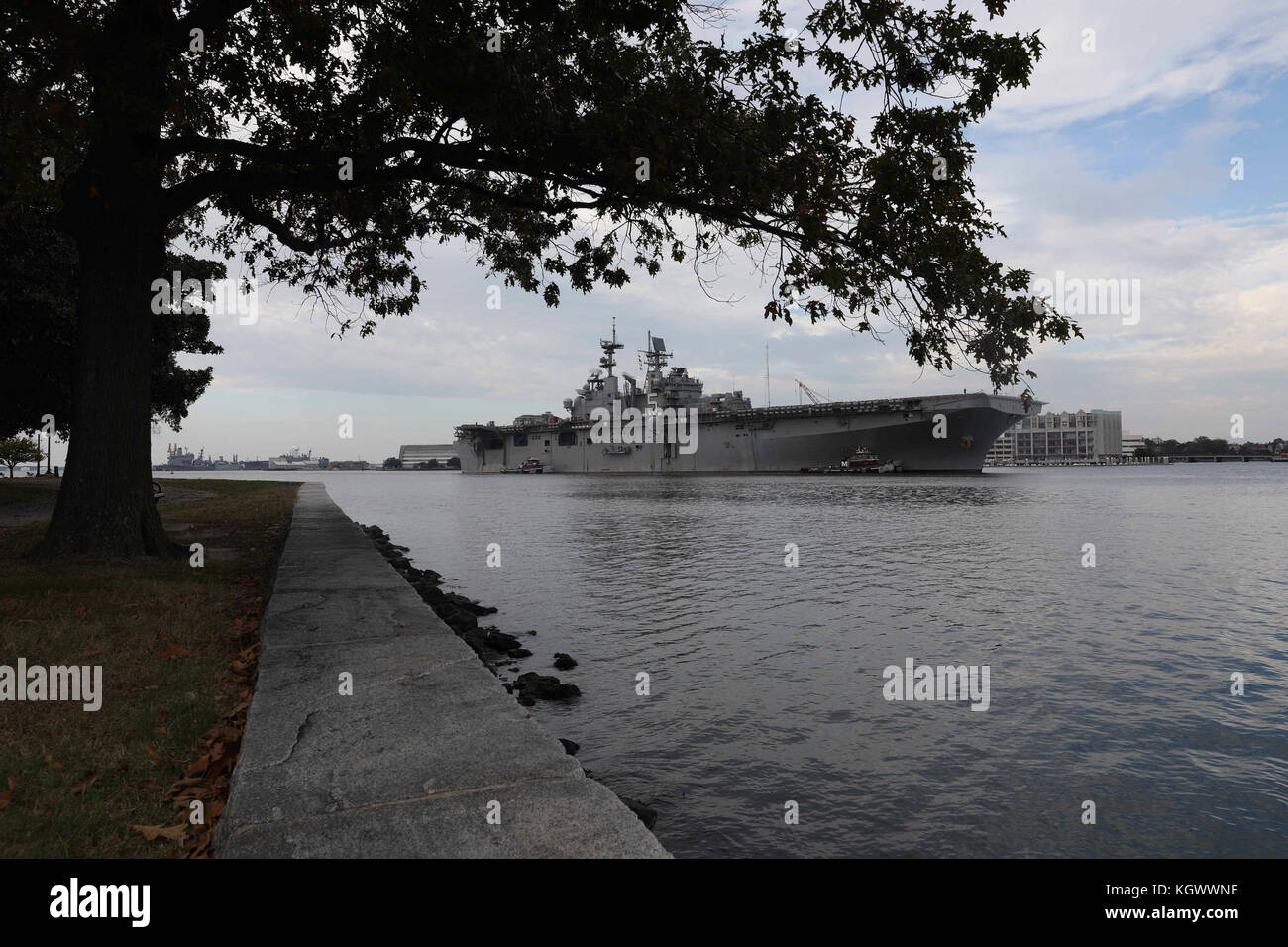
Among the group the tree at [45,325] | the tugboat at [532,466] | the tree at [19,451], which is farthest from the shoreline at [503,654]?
the tugboat at [532,466]

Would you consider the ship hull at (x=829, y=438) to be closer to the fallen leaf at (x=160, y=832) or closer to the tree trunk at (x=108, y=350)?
the tree trunk at (x=108, y=350)

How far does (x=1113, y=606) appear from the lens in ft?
39.5

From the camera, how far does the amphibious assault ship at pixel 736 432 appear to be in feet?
231

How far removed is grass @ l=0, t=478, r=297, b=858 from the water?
2922 mm

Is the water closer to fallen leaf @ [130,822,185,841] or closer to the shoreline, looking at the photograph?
the shoreline

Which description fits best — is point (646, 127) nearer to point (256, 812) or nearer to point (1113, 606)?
point (256, 812)

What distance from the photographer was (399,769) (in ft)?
12.4

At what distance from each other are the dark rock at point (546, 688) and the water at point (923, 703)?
24 cm

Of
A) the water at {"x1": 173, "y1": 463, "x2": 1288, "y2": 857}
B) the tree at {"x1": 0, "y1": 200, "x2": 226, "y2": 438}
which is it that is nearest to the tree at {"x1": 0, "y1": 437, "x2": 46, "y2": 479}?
the tree at {"x1": 0, "y1": 200, "x2": 226, "y2": 438}

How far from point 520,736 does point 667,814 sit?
4.83 feet

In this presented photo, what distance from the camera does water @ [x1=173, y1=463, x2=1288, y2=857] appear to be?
4910 millimetres

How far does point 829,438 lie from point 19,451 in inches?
2857
